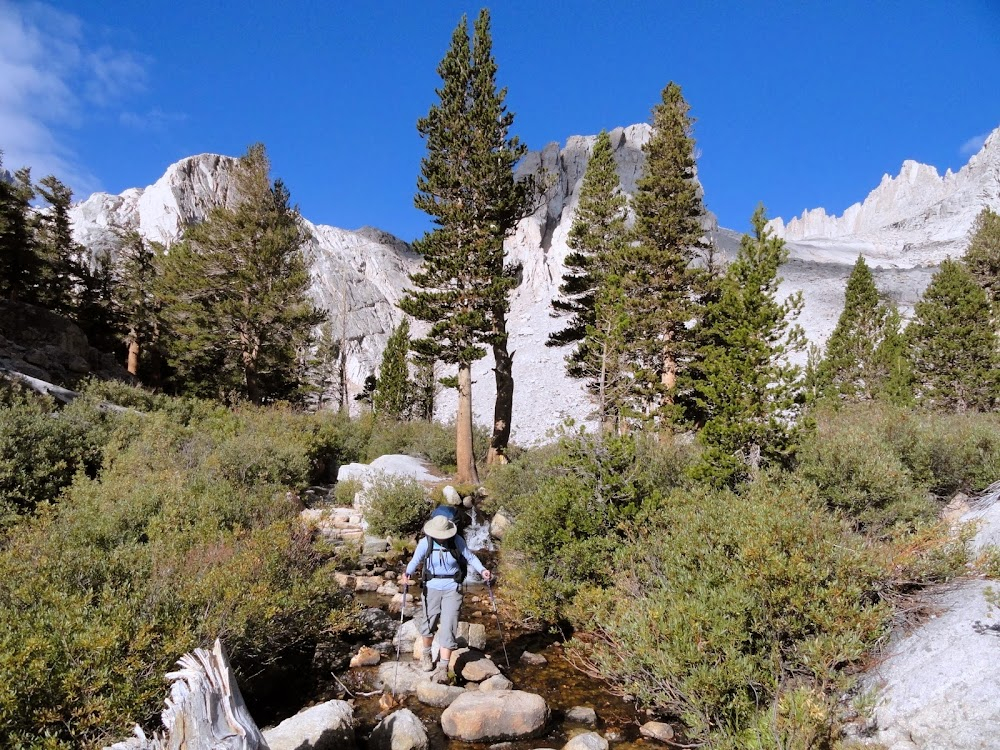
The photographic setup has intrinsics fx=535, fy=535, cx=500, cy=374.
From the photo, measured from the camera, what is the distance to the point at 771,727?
488 centimetres

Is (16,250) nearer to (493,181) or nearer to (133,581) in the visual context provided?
(493,181)

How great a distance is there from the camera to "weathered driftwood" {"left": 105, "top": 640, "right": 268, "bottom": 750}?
3557 millimetres

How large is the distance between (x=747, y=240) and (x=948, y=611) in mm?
10572

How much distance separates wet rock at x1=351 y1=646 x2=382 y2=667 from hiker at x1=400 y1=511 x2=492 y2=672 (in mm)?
791

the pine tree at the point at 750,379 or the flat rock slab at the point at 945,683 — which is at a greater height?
the pine tree at the point at 750,379

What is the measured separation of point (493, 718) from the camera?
20.5ft

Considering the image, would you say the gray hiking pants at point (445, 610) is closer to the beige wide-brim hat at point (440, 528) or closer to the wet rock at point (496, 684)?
the wet rock at point (496, 684)

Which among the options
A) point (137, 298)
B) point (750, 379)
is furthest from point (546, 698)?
point (137, 298)

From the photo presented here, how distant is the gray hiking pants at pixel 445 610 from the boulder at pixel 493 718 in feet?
3.64

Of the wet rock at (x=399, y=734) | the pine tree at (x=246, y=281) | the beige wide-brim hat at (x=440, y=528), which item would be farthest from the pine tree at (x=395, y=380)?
the wet rock at (x=399, y=734)

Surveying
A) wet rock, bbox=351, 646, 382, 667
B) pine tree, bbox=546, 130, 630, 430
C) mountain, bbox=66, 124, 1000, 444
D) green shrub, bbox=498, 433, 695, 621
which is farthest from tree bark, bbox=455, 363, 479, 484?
mountain, bbox=66, 124, 1000, 444

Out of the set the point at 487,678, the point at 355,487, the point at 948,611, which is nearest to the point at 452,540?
the point at 487,678

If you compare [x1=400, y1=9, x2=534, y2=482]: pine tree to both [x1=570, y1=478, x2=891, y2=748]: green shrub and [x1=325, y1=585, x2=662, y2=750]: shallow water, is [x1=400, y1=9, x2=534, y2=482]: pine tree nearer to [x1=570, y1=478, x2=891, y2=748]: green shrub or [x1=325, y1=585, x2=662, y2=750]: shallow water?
[x1=325, y1=585, x2=662, y2=750]: shallow water

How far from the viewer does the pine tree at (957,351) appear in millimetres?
24094
